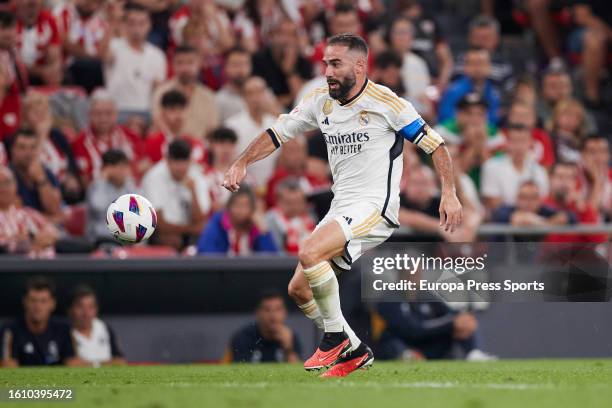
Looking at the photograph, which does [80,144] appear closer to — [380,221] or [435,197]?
[435,197]

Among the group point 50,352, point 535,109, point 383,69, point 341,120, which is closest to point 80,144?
point 50,352

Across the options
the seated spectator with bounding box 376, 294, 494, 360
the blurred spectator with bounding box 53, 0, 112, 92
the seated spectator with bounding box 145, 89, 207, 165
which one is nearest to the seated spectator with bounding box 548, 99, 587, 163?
the seated spectator with bounding box 376, 294, 494, 360

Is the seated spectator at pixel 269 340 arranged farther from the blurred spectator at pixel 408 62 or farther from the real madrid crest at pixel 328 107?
the blurred spectator at pixel 408 62

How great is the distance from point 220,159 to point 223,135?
0.31m

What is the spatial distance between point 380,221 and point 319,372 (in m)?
1.38

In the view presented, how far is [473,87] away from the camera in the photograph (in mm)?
17969

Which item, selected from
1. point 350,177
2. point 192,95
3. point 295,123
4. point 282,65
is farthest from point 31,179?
point 350,177

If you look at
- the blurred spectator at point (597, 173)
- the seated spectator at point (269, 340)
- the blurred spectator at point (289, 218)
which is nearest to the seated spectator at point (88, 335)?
the seated spectator at point (269, 340)

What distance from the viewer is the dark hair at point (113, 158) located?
14.7 meters

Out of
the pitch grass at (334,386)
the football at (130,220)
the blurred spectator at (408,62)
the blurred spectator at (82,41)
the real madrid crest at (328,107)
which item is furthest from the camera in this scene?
the blurred spectator at (408,62)

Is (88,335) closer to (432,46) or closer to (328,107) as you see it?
(328,107)

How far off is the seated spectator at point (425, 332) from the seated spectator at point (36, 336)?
3.61m

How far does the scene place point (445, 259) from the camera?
12.1 metres

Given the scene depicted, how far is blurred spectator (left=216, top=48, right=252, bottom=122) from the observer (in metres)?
16.8
